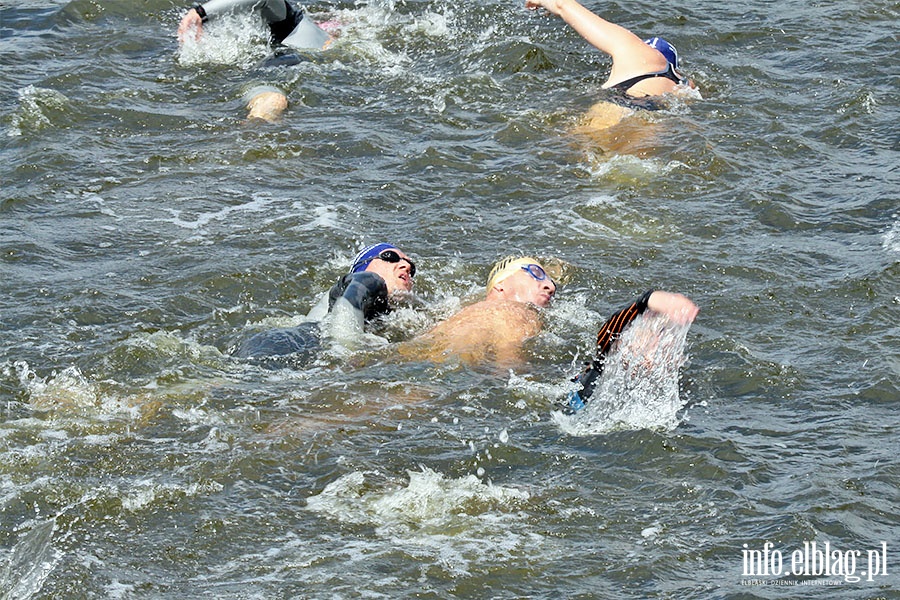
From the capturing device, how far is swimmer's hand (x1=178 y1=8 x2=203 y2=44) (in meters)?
13.6

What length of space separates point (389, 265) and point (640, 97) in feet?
13.9

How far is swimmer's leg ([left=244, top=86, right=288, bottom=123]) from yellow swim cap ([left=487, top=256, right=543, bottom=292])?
3946mm

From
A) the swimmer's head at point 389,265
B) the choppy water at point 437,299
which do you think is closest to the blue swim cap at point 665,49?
the choppy water at point 437,299

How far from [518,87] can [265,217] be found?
3.79m

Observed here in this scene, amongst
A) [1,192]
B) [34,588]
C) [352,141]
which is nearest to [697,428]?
[34,588]

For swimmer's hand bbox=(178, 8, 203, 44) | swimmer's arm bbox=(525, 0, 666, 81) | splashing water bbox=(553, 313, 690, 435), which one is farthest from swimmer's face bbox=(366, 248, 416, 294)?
swimmer's hand bbox=(178, 8, 203, 44)

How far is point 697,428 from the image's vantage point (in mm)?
7574

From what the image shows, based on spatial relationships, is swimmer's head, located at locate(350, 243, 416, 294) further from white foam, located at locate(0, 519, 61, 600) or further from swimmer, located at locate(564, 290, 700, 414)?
white foam, located at locate(0, 519, 61, 600)

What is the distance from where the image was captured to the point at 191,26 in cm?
1372

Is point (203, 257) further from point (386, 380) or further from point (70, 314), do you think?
point (386, 380)

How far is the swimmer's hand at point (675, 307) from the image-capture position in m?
7.34

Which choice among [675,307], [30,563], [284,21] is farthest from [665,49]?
[30,563]

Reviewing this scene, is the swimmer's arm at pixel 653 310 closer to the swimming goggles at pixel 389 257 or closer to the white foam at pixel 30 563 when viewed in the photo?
the swimming goggles at pixel 389 257

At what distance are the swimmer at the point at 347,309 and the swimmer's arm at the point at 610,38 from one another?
4220 millimetres
